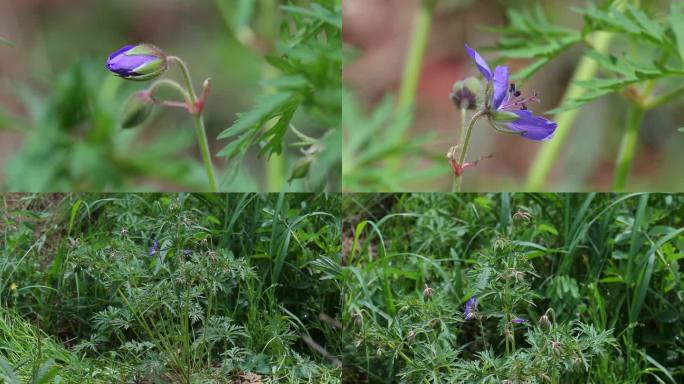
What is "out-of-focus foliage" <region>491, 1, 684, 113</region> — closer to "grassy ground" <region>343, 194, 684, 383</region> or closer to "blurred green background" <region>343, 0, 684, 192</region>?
"blurred green background" <region>343, 0, 684, 192</region>

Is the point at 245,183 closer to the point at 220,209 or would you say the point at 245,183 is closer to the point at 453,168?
the point at 220,209

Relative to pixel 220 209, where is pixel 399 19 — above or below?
above

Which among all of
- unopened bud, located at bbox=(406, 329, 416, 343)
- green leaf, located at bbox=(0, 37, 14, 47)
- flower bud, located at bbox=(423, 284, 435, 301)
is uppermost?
green leaf, located at bbox=(0, 37, 14, 47)

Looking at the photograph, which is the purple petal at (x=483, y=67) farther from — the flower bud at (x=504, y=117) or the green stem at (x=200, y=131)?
the green stem at (x=200, y=131)

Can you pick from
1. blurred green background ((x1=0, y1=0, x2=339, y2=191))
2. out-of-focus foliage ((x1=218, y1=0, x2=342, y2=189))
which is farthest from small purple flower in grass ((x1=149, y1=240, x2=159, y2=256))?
out-of-focus foliage ((x1=218, y1=0, x2=342, y2=189))

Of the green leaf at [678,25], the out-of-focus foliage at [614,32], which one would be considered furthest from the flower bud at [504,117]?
the green leaf at [678,25]

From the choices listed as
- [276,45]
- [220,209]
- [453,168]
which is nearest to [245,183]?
[220,209]

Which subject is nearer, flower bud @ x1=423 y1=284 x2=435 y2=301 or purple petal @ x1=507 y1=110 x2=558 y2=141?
purple petal @ x1=507 y1=110 x2=558 y2=141
